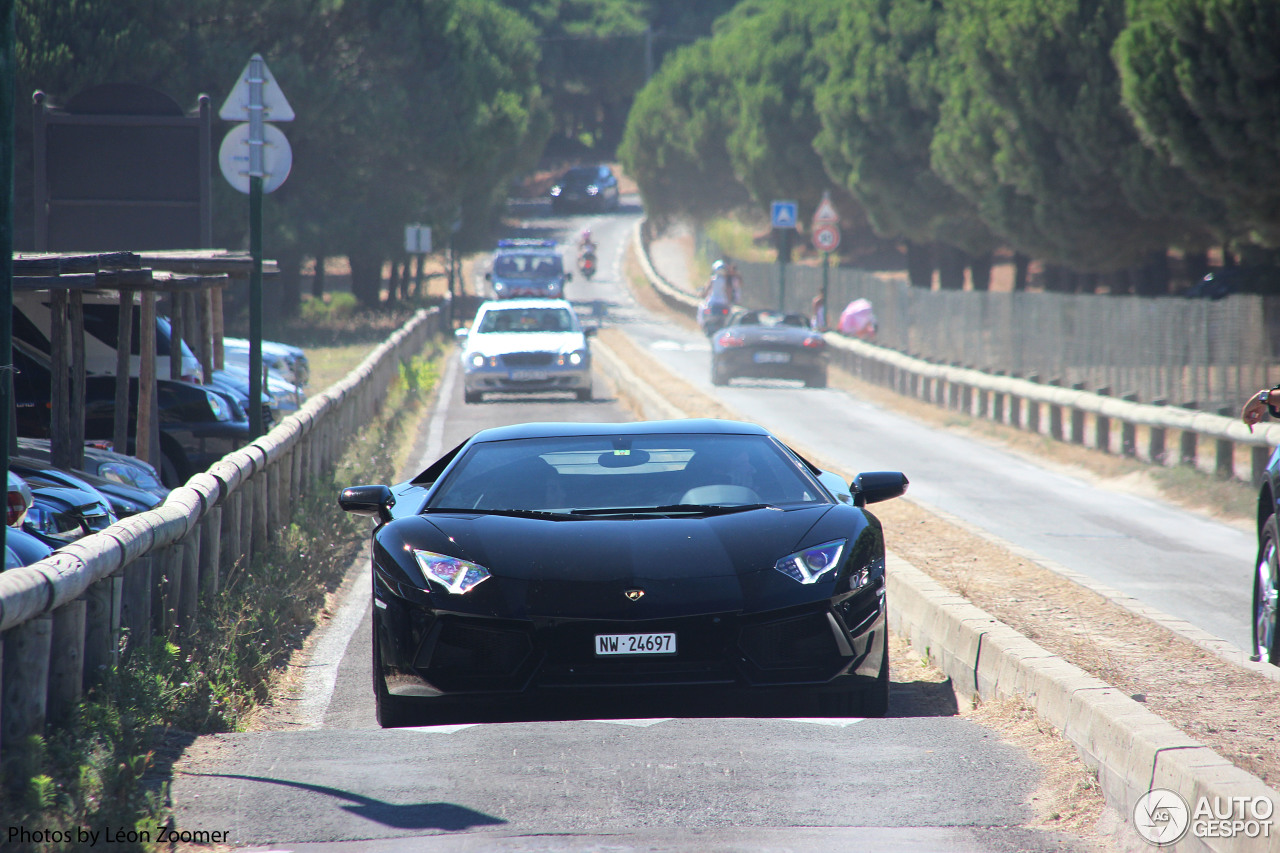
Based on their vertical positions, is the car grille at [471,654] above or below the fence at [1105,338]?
below

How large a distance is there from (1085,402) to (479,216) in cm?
3970

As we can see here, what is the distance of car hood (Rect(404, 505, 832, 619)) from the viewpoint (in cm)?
557

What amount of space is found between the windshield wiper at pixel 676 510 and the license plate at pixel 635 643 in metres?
0.78

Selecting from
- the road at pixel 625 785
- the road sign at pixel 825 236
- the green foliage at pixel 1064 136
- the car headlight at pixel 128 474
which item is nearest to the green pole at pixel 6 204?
the road at pixel 625 785

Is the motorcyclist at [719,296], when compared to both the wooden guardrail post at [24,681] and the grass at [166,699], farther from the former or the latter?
the wooden guardrail post at [24,681]

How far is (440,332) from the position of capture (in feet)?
141

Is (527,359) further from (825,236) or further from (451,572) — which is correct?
(451,572)

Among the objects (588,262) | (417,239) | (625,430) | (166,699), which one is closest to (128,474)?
(625,430)

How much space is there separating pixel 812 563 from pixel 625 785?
1.36 metres

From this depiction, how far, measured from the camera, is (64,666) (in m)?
4.88

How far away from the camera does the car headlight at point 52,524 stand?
7641mm

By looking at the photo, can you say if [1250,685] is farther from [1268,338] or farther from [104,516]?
[1268,338]

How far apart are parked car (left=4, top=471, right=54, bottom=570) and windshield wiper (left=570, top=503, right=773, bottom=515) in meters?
2.35

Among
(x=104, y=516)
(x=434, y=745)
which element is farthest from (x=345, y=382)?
(x=434, y=745)
